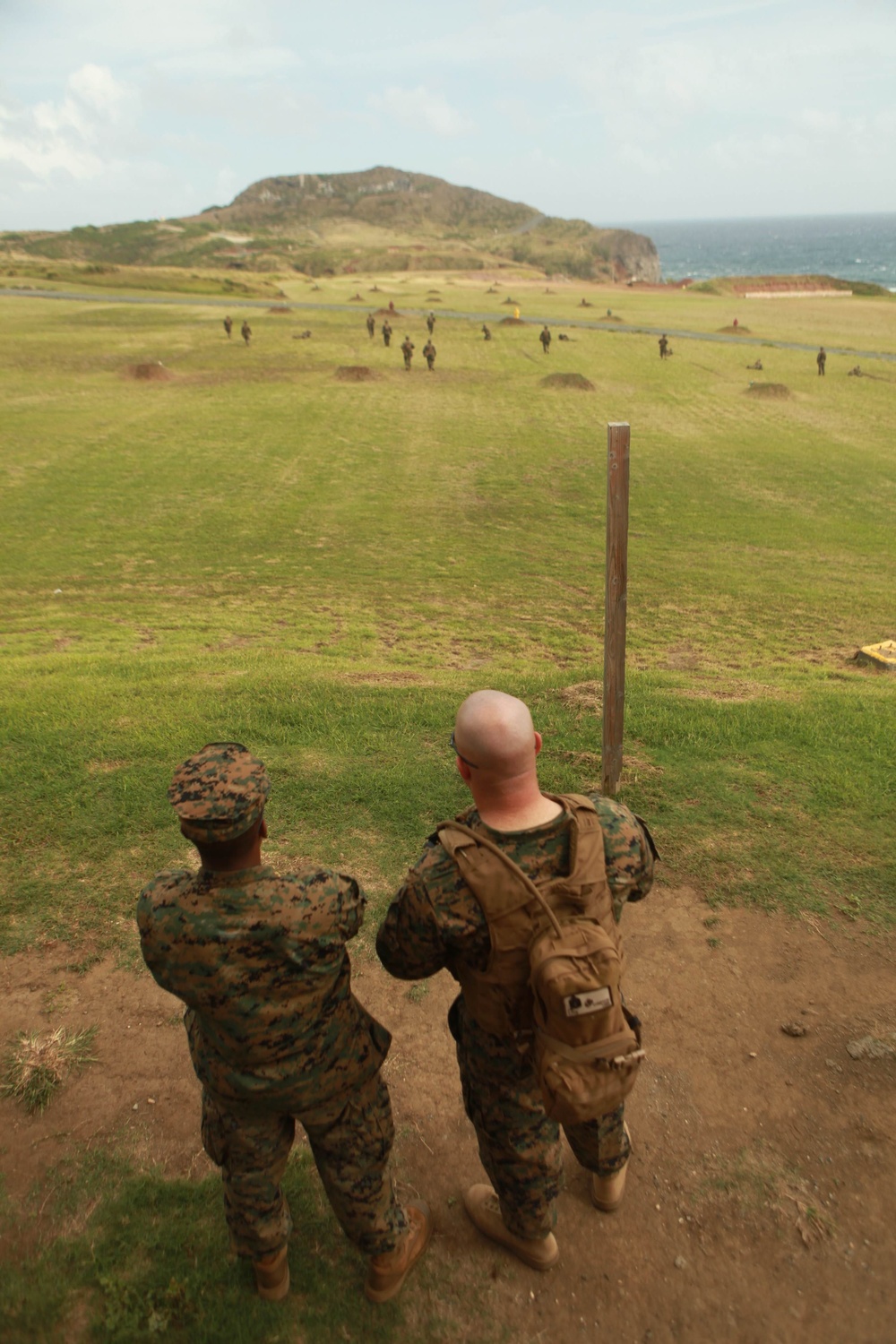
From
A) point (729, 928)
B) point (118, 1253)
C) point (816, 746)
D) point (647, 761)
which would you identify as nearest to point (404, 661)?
point (647, 761)

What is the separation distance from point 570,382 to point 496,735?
2960 centimetres

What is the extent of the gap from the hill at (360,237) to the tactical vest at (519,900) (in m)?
83.1

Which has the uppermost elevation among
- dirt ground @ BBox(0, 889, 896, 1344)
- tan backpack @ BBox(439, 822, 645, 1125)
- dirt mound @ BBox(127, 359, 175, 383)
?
Result: dirt mound @ BBox(127, 359, 175, 383)

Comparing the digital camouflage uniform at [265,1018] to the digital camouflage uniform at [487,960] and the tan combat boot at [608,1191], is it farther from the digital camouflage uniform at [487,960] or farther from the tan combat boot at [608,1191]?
the tan combat boot at [608,1191]

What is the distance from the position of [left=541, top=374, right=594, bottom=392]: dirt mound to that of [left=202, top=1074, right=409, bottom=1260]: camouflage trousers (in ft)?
96.2

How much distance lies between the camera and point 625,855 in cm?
291

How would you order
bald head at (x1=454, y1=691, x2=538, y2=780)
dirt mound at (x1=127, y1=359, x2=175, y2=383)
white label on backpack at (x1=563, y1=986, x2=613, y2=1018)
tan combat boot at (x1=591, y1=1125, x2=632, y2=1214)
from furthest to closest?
dirt mound at (x1=127, y1=359, x2=175, y2=383), tan combat boot at (x1=591, y1=1125, x2=632, y2=1214), bald head at (x1=454, y1=691, x2=538, y2=780), white label on backpack at (x1=563, y1=986, x2=613, y2=1018)

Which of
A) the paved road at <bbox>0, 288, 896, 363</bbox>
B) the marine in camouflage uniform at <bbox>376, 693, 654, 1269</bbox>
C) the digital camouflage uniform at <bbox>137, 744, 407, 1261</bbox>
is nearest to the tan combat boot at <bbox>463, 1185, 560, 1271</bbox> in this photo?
the marine in camouflage uniform at <bbox>376, 693, 654, 1269</bbox>

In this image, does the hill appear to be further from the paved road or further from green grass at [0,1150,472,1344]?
green grass at [0,1150,472,1344]

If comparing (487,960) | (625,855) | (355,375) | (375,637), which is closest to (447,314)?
(355,375)

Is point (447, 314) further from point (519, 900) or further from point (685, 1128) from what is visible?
point (519, 900)

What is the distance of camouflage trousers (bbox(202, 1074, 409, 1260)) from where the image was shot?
291cm

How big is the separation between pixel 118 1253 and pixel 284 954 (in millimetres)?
1519

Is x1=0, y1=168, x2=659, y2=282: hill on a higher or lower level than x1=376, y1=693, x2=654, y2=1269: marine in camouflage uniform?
higher
